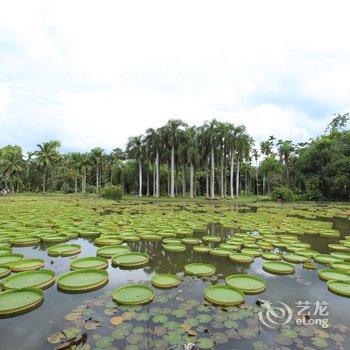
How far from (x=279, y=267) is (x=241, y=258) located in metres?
1.00

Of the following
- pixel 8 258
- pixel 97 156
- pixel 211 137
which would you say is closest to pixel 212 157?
pixel 211 137

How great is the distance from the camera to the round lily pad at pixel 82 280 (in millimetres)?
5680

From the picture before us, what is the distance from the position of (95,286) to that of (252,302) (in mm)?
3033

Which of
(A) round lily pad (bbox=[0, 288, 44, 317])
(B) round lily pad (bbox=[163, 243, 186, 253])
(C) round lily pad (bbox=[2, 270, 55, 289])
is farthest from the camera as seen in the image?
(B) round lily pad (bbox=[163, 243, 186, 253])

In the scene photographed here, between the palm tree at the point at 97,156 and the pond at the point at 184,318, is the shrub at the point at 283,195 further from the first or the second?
the palm tree at the point at 97,156

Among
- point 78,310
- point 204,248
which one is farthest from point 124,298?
point 204,248

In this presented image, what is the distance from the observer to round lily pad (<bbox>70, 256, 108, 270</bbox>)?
690 cm

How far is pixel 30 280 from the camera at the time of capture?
5.89 meters

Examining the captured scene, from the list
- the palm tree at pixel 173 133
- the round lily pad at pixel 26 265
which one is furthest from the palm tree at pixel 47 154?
the round lily pad at pixel 26 265

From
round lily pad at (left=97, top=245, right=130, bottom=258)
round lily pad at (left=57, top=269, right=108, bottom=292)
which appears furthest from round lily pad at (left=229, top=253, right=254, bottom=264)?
round lily pad at (left=57, top=269, right=108, bottom=292)

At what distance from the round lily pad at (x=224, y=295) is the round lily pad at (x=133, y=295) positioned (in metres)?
1.05

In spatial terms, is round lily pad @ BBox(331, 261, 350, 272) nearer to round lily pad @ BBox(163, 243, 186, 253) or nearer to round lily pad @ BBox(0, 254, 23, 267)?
round lily pad @ BBox(163, 243, 186, 253)

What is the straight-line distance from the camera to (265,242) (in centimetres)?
988

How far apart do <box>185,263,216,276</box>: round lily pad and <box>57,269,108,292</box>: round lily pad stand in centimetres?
191
